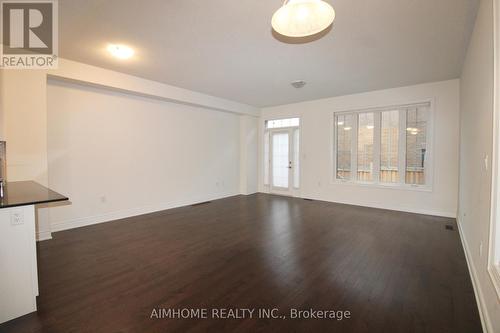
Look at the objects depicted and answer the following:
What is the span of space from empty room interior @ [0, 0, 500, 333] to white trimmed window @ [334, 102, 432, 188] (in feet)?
0.12

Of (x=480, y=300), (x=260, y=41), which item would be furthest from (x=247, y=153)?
(x=480, y=300)

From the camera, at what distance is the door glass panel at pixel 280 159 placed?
24.5 ft

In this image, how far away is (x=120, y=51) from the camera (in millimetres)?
3465

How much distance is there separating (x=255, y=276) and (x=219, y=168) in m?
4.64

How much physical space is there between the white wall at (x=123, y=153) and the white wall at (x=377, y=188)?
262 centimetres

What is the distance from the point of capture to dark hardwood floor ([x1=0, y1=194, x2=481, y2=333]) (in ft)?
6.22

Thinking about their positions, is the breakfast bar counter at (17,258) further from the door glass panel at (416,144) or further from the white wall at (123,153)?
the door glass panel at (416,144)

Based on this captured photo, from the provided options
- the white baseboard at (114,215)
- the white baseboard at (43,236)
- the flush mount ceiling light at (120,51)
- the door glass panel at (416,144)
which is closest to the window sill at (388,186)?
the door glass panel at (416,144)

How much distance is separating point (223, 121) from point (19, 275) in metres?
5.68

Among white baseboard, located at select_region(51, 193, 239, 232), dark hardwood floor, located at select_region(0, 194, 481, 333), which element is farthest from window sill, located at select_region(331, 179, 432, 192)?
white baseboard, located at select_region(51, 193, 239, 232)

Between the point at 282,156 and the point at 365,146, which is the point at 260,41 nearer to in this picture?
the point at 365,146

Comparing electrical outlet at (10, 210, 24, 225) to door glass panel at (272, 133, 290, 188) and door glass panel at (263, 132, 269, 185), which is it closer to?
door glass panel at (272, 133, 290, 188)

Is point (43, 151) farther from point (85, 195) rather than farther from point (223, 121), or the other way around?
point (223, 121)

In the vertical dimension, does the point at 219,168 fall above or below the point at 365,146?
below
